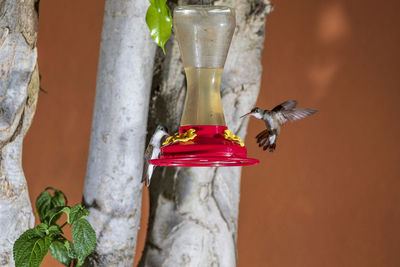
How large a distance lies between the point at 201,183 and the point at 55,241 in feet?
1.58

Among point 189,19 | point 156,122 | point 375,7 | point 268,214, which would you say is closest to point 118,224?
point 156,122

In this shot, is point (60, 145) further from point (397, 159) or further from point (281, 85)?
point (397, 159)

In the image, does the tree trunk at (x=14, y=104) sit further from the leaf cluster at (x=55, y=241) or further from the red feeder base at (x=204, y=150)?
the red feeder base at (x=204, y=150)

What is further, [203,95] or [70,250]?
[70,250]

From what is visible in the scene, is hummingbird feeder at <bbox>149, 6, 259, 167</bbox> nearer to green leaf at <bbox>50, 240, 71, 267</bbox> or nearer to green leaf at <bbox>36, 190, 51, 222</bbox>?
green leaf at <bbox>50, 240, 71, 267</bbox>

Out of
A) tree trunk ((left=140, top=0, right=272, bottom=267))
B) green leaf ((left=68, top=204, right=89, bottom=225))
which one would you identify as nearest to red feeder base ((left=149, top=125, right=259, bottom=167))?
green leaf ((left=68, top=204, right=89, bottom=225))

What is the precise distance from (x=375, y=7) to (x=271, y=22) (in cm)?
53

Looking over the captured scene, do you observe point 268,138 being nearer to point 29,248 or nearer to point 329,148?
point 29,248

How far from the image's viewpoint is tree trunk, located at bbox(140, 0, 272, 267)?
71.8 inches

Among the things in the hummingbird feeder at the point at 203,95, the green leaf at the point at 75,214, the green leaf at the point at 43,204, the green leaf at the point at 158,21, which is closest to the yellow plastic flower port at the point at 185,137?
the hummingbird feeder at the point at 203,95

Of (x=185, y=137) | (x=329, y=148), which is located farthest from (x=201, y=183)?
(x=329, y=148)

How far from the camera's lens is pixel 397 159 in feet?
9.73

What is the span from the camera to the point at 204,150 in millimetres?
1150

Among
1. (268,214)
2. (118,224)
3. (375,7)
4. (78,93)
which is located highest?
(375,7)
